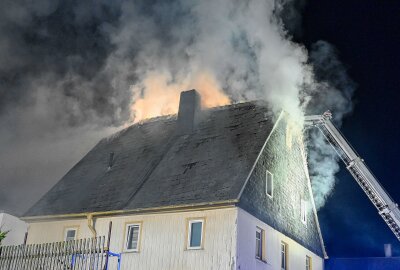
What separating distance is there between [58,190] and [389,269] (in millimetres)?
19672

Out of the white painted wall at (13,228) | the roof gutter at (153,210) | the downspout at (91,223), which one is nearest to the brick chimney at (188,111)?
the roof gutter at (153,210)

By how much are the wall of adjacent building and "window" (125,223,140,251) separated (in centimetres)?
19

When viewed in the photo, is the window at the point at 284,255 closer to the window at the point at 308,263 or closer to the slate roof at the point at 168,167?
the window at the point at 308,263

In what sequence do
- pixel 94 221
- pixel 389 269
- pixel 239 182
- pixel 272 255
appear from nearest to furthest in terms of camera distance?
pixel 239 182
pixel 272 255
pixel 94 221
pixel 389 269

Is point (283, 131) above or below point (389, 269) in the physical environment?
above

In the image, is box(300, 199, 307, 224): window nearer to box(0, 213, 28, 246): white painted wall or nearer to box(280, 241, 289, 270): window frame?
box(280, 241, 289, 270): window frame

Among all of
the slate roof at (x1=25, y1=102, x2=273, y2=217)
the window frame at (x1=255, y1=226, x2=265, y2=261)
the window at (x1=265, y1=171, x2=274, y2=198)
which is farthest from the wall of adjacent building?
the window at (x1=265, y1=171, x2=274, y2=198)

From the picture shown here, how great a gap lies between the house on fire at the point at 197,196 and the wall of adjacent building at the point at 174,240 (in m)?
0.04

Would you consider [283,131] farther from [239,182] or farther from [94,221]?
[94,221]

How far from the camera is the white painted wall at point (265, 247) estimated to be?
20.8m

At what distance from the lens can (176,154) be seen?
85.0 ft

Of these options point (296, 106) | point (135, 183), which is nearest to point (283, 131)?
point (296, 106)

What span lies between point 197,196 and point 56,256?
20.4 ft

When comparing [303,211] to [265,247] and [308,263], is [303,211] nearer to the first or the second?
[308,263]
